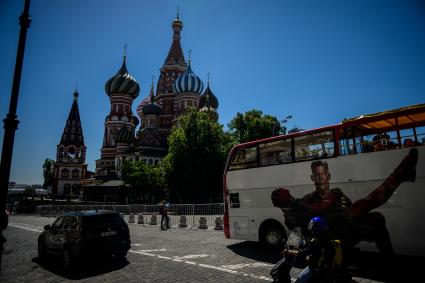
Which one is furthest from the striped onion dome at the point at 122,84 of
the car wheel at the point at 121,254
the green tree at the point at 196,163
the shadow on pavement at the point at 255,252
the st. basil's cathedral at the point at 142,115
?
the car wheel at the point at 121,254

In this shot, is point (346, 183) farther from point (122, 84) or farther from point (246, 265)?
point (122, 84)

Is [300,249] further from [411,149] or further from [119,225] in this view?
[119,225]

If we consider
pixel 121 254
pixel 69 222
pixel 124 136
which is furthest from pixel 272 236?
pixel 124 136

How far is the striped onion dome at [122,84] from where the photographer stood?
263 feet

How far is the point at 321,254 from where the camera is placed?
173 inches

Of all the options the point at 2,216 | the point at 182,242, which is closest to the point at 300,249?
the point at 2,216

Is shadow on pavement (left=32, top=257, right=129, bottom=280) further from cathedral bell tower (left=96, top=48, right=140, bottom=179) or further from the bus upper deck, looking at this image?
cathedral bell tower (left=96, top=48, right=140, bottom=179)

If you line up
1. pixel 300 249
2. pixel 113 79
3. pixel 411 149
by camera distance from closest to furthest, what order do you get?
pixel 300 249, pixel 411 149, pixel 113 79

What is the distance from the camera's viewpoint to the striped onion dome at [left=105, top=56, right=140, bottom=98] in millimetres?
80125

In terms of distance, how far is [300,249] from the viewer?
518cm

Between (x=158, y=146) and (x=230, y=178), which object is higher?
(x=158, y=146)

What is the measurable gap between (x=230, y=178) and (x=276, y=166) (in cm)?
235

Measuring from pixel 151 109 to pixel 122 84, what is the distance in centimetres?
1318

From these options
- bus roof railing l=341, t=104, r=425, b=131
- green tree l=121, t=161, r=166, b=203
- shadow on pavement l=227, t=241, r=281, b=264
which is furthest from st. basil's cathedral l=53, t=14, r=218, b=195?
bus roof railing l=341, t=104, r=425, b=131
